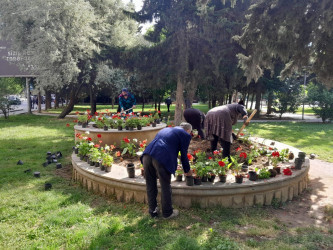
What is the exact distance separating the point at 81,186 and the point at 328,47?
5.84m

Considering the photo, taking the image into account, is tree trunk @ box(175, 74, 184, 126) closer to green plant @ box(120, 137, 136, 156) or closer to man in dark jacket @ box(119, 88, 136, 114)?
man in dark jacket @ box(119, 88, 136, 114)

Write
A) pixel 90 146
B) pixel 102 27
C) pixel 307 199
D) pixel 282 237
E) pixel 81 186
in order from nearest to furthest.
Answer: pixel 282 237 → pixel 307 199 → pixel 81 186 → pixel 90 146 → pixel 102 27

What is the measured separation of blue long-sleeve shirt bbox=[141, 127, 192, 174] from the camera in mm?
3508

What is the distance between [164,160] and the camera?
3494mm

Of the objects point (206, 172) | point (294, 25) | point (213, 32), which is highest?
point (213, 32)

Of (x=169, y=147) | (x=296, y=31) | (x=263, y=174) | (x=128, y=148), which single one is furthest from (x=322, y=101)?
(x=169, y=147)

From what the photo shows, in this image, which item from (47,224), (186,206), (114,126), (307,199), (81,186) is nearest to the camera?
(47,224)

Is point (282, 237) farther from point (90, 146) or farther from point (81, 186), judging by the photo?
point (90, 146)

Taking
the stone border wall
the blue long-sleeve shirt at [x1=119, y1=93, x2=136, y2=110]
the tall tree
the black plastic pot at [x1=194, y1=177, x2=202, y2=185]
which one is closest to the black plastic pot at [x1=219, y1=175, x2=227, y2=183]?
the stone border wall

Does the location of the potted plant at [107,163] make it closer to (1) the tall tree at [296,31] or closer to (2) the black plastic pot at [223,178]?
(2) the black plastic pot at [223,178]

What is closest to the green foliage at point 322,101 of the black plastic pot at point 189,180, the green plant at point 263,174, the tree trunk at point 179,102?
the tree trunk at point 179,102

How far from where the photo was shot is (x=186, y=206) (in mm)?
4105

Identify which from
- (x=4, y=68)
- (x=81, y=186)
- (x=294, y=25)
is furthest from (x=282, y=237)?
(x=4, y=68)

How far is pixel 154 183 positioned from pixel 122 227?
2.30ft
